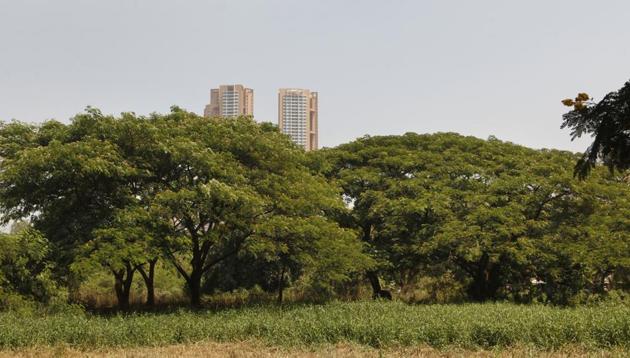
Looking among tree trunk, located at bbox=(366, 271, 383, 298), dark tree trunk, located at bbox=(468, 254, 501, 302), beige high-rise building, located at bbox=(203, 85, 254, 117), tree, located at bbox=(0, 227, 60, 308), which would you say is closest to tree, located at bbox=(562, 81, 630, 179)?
tree, located at bbox=(0, 227, 60, 308)

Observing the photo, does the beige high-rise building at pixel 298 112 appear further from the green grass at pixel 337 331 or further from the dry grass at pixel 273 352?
the dry grass at pixel 273 352

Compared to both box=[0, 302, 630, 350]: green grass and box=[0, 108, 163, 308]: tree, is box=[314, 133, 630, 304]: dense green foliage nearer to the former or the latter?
box=[0, 302, 630, 350]: green grass

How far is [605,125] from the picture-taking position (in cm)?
352

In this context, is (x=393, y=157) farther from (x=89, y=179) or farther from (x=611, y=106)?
(x=611, y=106)

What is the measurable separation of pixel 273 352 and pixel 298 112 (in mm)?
56399

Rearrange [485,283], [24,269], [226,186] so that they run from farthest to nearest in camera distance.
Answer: [485,283] < [226,186] < [24,269]

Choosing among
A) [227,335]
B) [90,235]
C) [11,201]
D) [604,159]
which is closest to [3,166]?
[11,201]

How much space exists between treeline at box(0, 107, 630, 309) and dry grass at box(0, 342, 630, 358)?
382cm

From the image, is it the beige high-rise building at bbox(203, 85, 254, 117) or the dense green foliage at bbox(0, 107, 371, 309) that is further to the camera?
the beige high-rise building at bbox(203, 85, 254, 117)

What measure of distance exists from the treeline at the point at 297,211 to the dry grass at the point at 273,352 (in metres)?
3.82

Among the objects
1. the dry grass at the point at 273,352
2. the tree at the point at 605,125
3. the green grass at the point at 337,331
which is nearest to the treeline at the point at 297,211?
the green grass at the point at 337,331

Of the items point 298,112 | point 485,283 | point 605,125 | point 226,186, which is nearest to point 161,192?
point 226,186

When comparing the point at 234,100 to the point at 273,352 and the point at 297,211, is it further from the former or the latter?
the point at 273,352

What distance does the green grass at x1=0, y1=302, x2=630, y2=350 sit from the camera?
1181 centimetres
